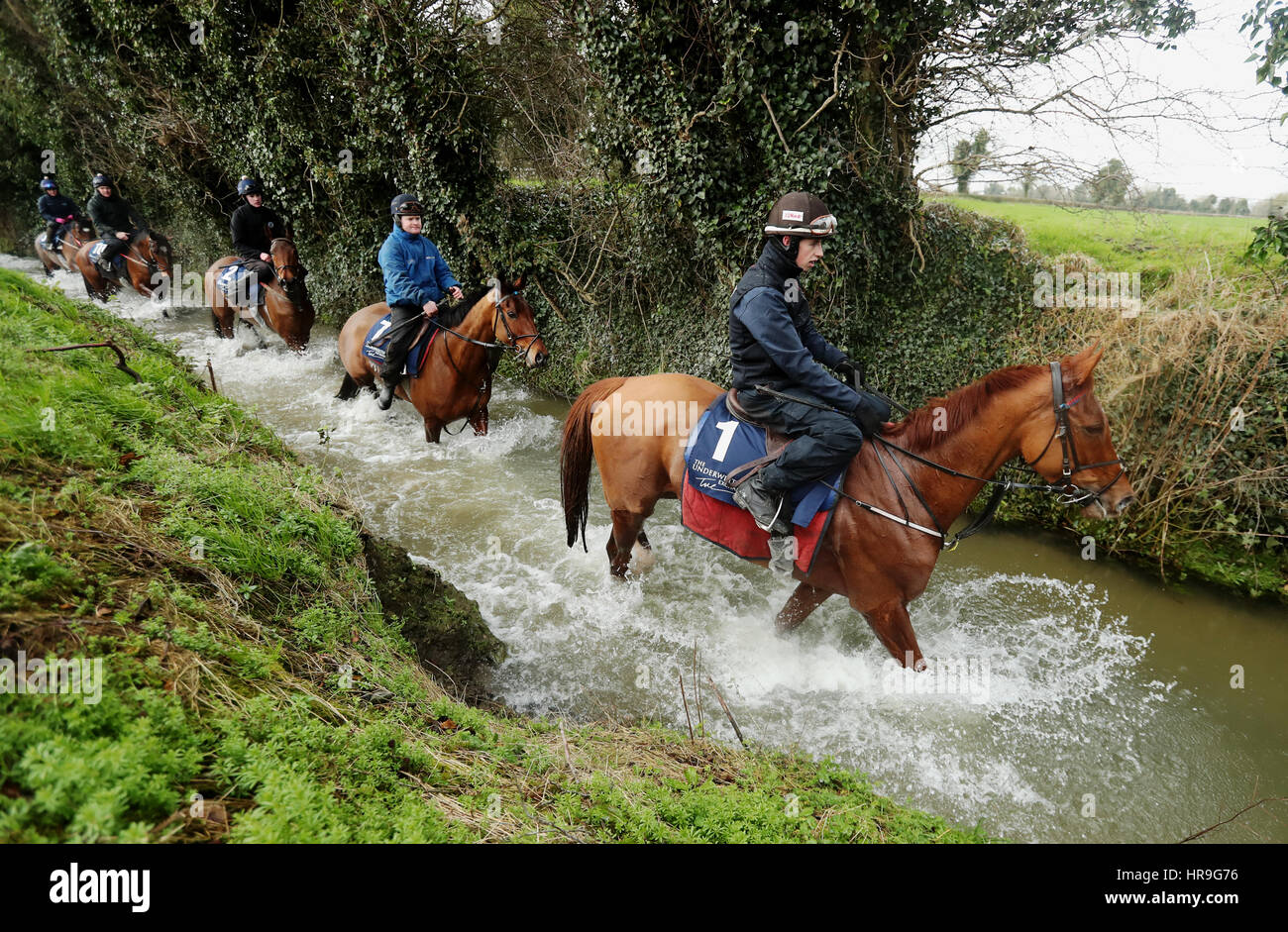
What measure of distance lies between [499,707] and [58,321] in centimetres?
533

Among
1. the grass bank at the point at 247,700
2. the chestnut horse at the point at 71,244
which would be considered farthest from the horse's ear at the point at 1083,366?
the chestnut horse at the point at 71,244

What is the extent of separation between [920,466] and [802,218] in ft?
6.04

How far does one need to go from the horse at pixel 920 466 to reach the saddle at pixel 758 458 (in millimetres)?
528

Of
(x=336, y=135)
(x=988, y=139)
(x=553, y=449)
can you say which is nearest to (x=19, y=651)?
(x=553, y=449)

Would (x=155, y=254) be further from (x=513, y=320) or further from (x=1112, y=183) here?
(x=1112, y=183)

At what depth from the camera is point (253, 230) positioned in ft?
34.7

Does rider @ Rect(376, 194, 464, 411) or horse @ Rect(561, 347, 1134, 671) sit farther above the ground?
rider @ Rect(376, 194, 464, 411)

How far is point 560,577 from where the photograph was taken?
5953 millimetres

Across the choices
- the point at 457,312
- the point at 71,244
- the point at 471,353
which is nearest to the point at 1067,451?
the point at 471,353

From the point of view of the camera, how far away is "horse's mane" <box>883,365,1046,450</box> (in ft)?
12.0

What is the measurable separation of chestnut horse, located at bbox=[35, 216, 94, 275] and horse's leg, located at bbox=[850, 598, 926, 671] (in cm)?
2017

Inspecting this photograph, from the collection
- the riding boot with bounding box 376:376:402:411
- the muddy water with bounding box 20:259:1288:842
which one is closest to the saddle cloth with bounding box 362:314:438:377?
the riding boot with bounding box 376:376:402:411

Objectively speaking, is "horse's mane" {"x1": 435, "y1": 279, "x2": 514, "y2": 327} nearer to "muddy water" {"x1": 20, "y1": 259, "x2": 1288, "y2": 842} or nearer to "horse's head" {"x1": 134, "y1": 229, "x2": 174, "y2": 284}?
"muddy water" {"x1": 20, "y1": 259, "x2": 1288, "y2": 842}
